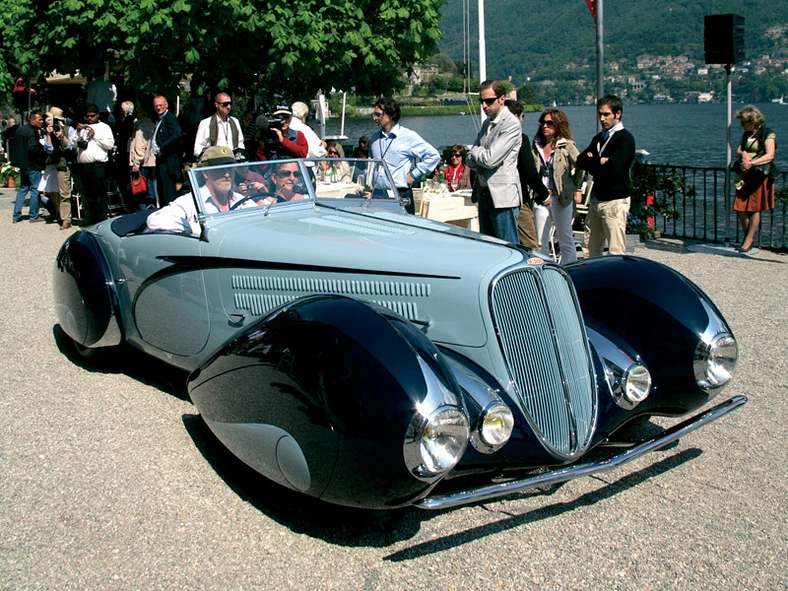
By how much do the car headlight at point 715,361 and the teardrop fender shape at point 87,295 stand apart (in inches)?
149

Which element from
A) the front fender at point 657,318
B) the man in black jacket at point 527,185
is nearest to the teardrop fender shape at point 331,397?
the front fender at point 657,318

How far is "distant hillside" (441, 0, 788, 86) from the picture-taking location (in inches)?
4159

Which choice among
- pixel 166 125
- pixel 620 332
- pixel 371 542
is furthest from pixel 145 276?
pixel 166 125

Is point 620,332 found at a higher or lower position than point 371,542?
higher

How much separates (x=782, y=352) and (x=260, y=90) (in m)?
10.7

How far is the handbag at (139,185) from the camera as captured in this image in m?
12.1

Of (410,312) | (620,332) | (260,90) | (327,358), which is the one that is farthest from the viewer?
(260,90)

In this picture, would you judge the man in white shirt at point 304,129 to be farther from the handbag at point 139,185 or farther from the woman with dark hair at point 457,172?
the handbag at point 139,185

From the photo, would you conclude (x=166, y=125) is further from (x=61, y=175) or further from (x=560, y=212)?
(x=560, y=212)

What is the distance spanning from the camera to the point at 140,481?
4.31 meters

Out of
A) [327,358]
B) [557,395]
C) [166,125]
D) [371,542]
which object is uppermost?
[166,125]

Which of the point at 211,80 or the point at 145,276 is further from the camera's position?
the point at 211,80

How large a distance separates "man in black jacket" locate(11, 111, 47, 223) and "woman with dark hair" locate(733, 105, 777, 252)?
10502mm

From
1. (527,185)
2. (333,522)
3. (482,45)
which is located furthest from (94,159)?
(333,522)
